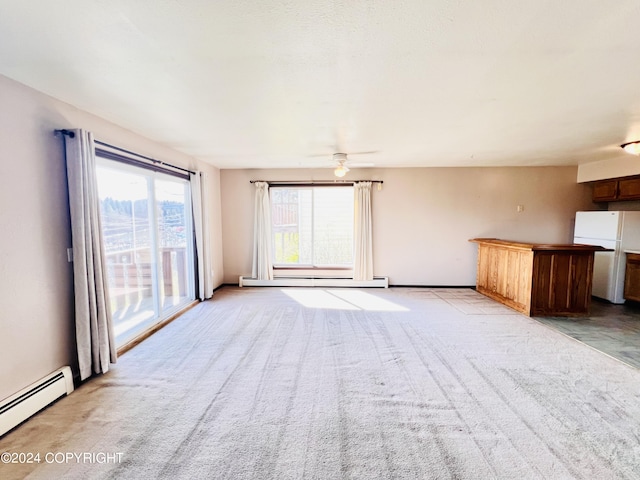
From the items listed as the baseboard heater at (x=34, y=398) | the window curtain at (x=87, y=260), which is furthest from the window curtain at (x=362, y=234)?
the baseboard heater at (x=34, y=398)

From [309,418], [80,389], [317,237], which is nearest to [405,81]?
[309,418]

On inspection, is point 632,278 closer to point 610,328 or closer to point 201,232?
point 610,328

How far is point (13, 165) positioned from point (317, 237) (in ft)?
14.4

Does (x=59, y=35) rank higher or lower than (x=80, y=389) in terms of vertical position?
higher

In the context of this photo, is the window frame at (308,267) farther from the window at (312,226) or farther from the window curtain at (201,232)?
the window curtain at (201,232)

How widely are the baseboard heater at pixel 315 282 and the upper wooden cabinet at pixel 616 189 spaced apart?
4.22 metres

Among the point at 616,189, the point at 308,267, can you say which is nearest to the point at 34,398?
the point at 308,267

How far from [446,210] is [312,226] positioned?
2739mm

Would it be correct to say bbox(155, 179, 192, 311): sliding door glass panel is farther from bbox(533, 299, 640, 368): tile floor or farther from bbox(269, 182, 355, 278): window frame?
bbox(533, 299, 640, 368): tile floor

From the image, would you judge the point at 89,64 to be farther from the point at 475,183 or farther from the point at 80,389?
the point at 475,183

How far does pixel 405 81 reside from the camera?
1.94 meters

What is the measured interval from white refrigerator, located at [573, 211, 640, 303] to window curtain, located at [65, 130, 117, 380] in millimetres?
6937

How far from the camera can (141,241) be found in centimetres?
346

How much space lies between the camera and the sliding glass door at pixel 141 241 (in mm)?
3053
